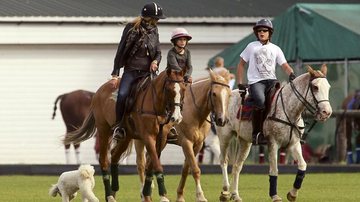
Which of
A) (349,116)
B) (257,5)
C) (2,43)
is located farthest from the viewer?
(257,5)

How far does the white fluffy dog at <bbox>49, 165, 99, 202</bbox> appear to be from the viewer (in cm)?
1576

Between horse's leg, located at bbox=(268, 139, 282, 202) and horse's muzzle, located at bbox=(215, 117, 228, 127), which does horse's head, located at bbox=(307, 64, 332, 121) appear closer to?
horse's leg, located at bbox=(268, 139, 282, 202)

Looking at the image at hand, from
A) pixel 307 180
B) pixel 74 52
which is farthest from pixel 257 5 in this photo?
pixel 307 180

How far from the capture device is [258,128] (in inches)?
708

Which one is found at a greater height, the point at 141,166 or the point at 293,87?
the point at 293,87

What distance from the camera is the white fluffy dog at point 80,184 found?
1576 cm

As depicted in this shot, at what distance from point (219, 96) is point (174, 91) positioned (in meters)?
1.15

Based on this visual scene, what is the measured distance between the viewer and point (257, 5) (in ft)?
118

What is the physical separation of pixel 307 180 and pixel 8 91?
1212 centimetres

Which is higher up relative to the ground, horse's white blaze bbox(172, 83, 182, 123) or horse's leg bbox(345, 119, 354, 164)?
horse's white blaze bbox(172, 83, 182, 123)

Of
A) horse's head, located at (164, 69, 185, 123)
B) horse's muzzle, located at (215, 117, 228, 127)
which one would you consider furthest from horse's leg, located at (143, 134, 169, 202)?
horse's muzzle, located at (215, 117, 228, 127)

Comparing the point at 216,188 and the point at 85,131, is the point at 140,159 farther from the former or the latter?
the point at 216,188

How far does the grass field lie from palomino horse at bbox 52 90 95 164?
183 inches

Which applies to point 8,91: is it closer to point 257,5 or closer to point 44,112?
point 44,112
